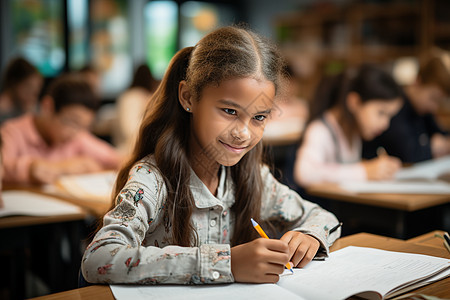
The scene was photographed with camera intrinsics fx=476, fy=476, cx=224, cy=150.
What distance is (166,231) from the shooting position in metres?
1.06

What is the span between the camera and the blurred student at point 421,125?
2.86 metres

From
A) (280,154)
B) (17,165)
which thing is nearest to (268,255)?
(17,165)

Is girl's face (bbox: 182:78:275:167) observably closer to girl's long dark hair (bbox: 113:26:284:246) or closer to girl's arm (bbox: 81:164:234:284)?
girl's long dark hair (bbox: 113:26:284:246)

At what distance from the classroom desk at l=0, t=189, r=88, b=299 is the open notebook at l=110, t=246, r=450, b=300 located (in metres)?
0.84

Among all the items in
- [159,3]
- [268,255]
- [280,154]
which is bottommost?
[280,154]

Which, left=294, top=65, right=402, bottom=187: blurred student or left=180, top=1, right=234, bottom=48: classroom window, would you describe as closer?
left=294, top=65, right=402, bottom=187: blurred student

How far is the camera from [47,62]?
5973 mm

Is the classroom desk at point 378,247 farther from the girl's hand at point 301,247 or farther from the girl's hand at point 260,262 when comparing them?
the girl's hand at point 260,262

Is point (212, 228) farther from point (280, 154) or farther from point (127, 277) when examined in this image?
point (280, 154)

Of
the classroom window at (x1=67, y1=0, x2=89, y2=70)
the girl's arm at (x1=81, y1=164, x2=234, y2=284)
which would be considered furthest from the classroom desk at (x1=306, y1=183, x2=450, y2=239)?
the classroom window at (x1=67, y1=0, x2=89, y2=70)

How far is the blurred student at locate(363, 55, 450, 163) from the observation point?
286 cm

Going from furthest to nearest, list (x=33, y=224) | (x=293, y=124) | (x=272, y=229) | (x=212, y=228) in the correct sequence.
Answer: (x=293, y=124) < (x=33, y=224) < (x=272, y=229) < (x=212, y=228)

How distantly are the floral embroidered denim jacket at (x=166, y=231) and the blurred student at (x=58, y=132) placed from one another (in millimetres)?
1312

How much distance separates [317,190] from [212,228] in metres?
0.97
